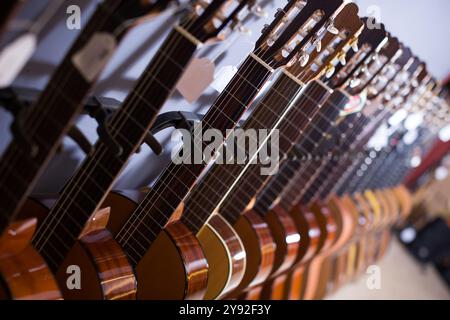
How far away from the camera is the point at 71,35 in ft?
7.23

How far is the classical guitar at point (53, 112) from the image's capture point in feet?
5.49

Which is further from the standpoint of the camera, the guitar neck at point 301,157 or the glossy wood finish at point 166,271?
the guitar neck at point 301,157

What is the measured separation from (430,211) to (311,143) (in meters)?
4.88

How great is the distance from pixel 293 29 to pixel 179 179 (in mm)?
649

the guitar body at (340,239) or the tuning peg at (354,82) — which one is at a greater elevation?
the tuning peg at (354,82)

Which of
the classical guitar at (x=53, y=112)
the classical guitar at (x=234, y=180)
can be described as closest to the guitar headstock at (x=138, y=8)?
the classical guitar at (x=53, y=112)

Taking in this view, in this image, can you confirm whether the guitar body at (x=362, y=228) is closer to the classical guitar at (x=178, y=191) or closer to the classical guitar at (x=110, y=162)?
the classical guitar at (x=178, y=191)

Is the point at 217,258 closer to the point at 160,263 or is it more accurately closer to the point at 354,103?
the point at 160,263

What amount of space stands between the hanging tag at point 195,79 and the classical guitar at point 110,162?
124mm

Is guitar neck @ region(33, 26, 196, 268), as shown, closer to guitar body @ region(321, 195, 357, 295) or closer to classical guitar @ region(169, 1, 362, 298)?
classical guitar @ region(169, 1, 362, 298)

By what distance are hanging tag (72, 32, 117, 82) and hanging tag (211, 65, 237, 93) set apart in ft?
2.44

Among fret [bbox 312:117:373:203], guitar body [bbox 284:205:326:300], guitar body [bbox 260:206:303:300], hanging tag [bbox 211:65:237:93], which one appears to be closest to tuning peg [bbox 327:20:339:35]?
hanging tag [bbox 211:65:237:93]

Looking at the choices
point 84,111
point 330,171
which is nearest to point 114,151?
point 84,111

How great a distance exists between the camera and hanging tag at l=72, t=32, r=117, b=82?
5.41ft
